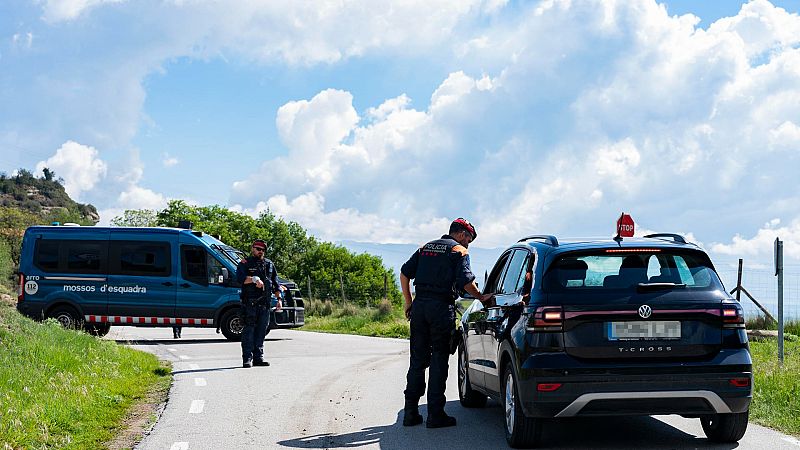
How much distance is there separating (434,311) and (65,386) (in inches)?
158

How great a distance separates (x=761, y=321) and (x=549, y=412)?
18386mm

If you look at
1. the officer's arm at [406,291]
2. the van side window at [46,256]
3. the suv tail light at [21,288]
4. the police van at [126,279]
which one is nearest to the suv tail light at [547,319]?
the officer's arm at [406,291]

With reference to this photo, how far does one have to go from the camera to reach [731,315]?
7.02 meters

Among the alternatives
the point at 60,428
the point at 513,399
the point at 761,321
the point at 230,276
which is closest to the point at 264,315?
the point at 230,276

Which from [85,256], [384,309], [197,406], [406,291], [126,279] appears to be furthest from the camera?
[384,309]

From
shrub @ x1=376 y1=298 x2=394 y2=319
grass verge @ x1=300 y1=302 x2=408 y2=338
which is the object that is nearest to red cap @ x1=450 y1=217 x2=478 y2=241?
grass verge @ x1=300 y1=302 x2=408 y2=338

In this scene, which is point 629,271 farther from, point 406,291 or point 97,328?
point 97,328

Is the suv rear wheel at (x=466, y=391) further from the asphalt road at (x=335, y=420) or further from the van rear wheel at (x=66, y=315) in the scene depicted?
the van rear wheel at (x=66, y=315)

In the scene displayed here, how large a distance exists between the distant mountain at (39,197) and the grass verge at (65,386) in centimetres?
11693

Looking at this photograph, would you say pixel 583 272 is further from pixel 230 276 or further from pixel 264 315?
pixel 230 276

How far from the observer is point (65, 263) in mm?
21000

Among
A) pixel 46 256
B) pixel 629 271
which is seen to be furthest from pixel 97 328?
pixel 629 271

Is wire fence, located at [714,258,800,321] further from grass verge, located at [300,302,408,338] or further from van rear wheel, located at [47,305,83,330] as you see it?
van rear wheel, located at [47,305,83,330]

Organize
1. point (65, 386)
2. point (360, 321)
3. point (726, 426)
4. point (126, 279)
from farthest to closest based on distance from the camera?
point (360, 321) → point (126, 279) → point (65, 386) → point (726, 426)
